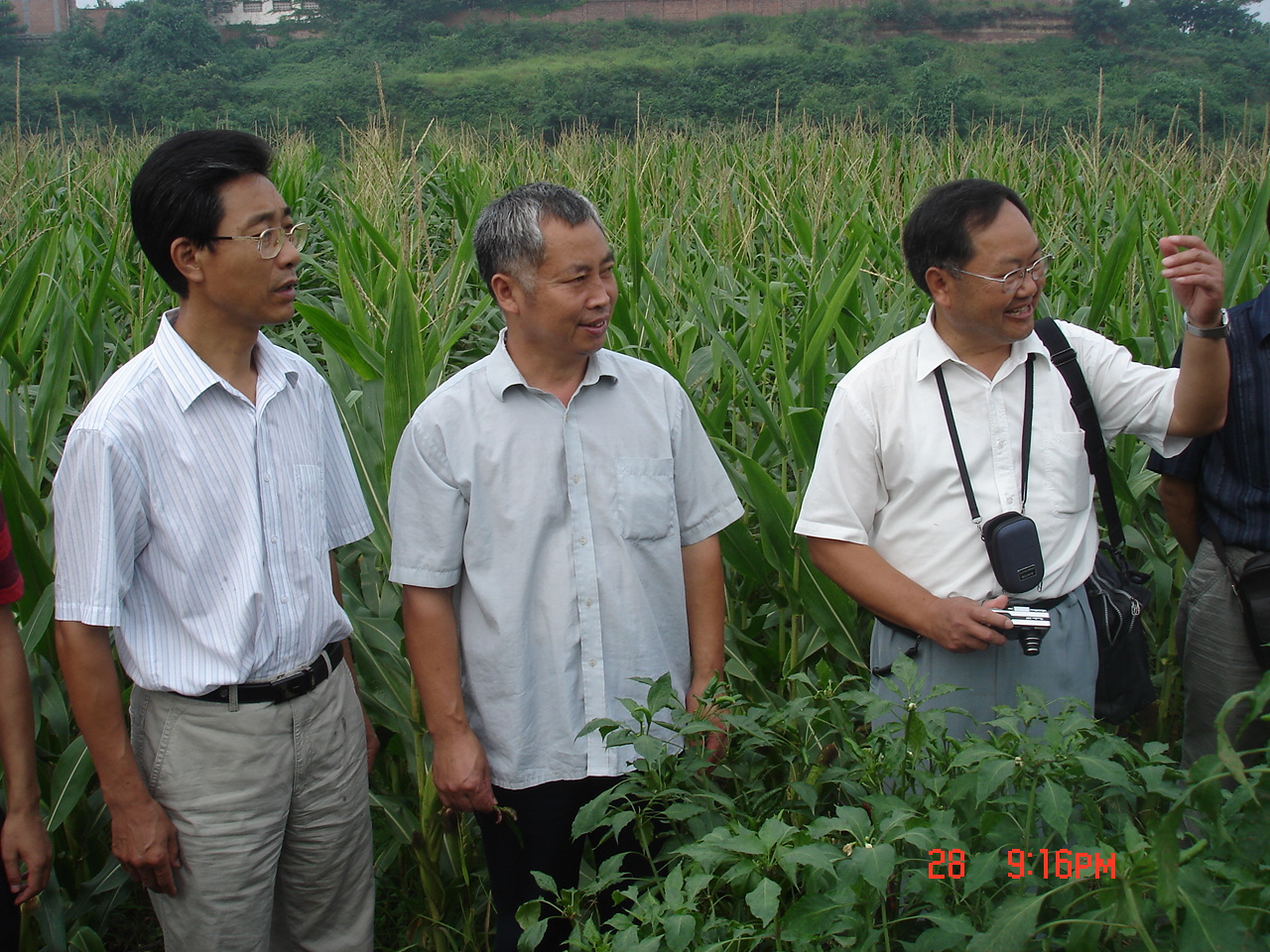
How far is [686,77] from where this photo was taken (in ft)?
125

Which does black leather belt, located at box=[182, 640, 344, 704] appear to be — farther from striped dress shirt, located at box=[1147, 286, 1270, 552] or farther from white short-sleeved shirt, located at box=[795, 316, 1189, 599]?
striped dress shirt, located at box=[1147, 286, 1270, 552]

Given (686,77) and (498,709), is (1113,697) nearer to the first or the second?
(498,709)

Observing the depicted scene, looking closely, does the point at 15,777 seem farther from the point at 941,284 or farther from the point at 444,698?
the point at 941,284

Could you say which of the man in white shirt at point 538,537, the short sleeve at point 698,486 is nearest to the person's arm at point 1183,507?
the short sleeve at point 698,486

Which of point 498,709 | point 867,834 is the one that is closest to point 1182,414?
point 867,834

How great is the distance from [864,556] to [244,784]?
0.90 metres

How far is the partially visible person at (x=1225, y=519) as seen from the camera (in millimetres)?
1616

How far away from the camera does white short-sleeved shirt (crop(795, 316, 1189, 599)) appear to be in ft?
4.93

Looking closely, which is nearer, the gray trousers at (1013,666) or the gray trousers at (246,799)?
the gray trousers at (246,799)

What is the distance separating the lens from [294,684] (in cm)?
140

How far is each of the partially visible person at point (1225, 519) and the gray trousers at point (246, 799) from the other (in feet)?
4.36

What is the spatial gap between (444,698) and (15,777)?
0.53 meters

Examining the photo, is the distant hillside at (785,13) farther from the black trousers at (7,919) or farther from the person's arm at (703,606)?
the black trousers at (7,919)

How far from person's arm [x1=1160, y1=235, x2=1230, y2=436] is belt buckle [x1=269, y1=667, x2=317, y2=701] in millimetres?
1284
